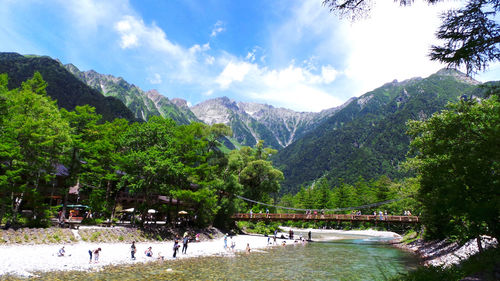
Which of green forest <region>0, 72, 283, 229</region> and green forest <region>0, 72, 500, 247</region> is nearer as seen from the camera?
green forest <region>0, 72, 500, 247</region>

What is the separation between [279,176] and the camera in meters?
53.2

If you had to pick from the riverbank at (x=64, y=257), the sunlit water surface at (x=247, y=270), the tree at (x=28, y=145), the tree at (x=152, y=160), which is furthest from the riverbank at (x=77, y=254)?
the tree at (x=152, y=160)

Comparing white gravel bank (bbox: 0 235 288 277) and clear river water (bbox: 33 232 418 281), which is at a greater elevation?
white gravel bank (bbox: 0 235 288 277)

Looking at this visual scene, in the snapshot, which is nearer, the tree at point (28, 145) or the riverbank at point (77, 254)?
the riverbank at point (77, 254)

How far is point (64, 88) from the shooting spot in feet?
423

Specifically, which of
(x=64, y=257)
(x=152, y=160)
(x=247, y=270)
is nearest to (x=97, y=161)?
(x=152, y=160)

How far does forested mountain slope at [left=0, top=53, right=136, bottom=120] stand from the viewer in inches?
4773

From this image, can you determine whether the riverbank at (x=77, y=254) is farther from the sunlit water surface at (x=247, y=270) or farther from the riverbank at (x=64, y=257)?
the sunlit water surface at (x=247, y=270)

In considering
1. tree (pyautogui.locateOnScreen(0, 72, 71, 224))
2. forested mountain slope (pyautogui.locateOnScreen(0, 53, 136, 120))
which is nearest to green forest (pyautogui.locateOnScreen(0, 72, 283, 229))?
tree (pyautogui.locateOnScreen(0, 72, 71, 224))

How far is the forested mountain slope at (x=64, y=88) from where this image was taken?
121 meters

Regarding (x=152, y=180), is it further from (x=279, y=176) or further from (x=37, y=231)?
(x=279, y=176)

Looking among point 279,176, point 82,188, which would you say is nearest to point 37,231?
point 82,188

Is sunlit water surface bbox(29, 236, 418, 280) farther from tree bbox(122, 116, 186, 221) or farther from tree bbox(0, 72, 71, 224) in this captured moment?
tree bbox(0, 72, 71, 224)

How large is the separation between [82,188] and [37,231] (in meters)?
19.1
